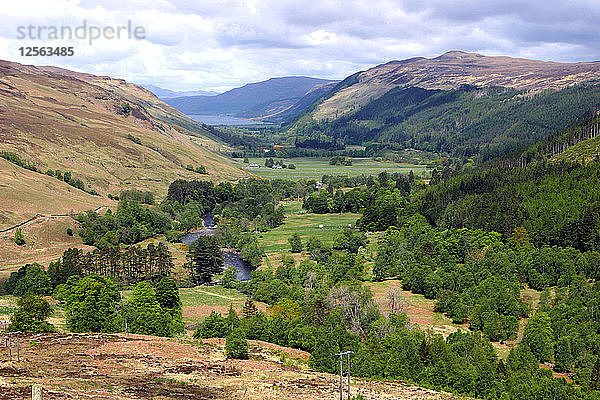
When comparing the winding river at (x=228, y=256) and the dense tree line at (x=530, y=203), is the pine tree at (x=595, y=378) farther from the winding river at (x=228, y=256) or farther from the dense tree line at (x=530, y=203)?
the winding river at (x=228, y=256)

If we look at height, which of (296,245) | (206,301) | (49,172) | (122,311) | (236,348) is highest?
(49,172)

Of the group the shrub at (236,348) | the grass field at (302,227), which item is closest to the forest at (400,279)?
the shrub at (236,348)

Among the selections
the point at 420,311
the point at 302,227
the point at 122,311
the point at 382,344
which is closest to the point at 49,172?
the point at 302,227

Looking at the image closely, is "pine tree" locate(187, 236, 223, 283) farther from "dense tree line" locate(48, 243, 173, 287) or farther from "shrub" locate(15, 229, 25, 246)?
"shrub" locate(15, 229, 25, 246)

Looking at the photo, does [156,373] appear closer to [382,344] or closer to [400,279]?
[382,344]

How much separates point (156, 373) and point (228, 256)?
295 feet

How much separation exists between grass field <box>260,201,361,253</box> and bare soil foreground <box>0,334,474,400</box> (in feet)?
266

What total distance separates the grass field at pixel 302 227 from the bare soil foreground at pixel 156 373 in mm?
81124

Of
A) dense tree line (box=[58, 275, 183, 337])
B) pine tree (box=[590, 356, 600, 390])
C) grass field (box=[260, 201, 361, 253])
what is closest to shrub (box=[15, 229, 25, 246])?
dense tree line (box=[58, 275, 183, 337])

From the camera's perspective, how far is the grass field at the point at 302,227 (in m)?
139

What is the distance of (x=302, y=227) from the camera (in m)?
158

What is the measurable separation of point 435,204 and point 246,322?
10409cm

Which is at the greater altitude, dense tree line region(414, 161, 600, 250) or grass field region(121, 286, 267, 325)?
dense tree line region(414, 161, 600, 250)

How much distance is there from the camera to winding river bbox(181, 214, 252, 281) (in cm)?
11681
